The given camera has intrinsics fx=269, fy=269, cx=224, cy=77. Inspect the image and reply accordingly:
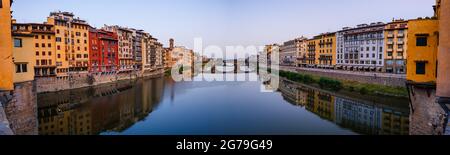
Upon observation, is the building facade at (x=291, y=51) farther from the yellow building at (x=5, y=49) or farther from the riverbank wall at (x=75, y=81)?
the yellow building at (x=5, y=49)

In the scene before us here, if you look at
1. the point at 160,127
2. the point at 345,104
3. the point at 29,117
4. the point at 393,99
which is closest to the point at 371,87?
the point at 393,99

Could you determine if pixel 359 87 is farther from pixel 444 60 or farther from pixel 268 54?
pixel 268 54

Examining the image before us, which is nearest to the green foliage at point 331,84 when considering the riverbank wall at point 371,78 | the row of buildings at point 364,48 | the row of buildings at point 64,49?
the riverbank wall at point 371,78

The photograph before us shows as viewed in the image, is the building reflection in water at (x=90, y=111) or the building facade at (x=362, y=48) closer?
the building reflection in water at (x=90, y=111)

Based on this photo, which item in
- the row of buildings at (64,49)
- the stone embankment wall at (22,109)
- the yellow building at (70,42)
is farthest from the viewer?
the yellow building at (70,42)

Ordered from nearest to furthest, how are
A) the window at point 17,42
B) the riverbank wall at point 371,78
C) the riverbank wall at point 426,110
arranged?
the riverbank wall at point 426,110, the window at point 17,42, the riverbank wall at point 371,78

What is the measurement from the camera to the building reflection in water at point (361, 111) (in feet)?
32.3

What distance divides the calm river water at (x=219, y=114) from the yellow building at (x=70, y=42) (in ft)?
9.01

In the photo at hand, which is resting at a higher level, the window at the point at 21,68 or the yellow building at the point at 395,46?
the yellow building at the point at 395,46

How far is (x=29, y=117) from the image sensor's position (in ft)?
24.1

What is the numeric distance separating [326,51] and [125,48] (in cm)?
2084
